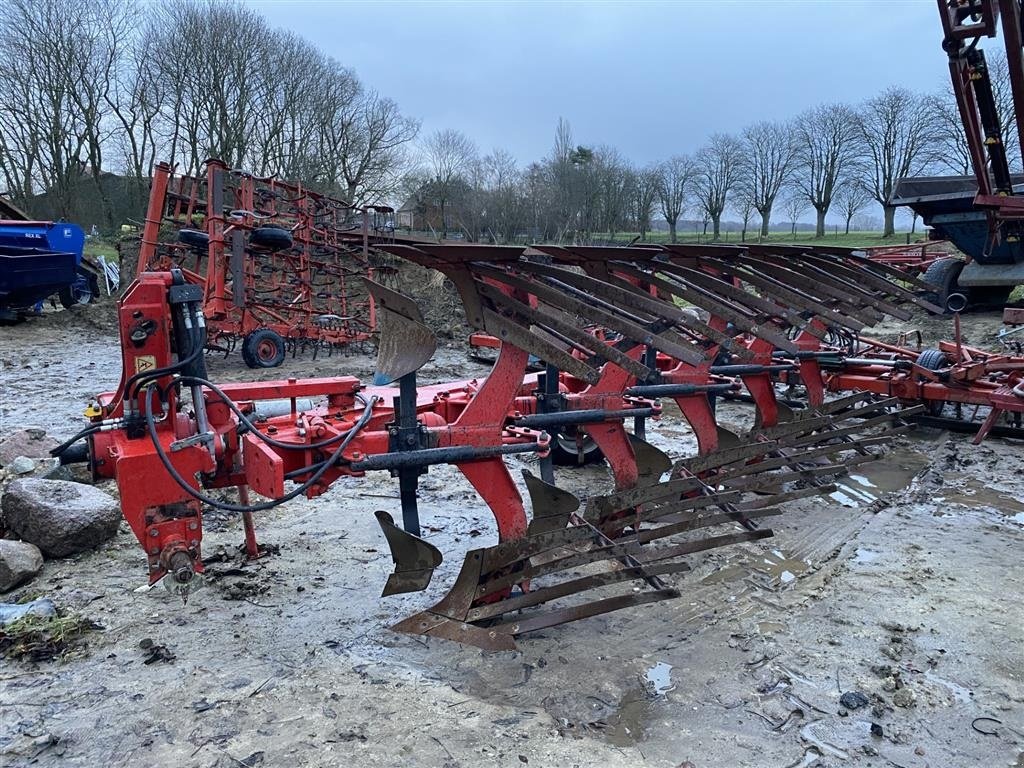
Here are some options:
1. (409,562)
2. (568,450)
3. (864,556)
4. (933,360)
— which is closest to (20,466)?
(409,562)

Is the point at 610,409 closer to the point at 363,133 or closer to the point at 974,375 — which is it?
the point at 974,375

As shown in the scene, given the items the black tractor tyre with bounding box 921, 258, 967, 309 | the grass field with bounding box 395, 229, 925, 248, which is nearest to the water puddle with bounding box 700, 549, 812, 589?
the black tractor tyre with bounding box 921, 258, 967, 309

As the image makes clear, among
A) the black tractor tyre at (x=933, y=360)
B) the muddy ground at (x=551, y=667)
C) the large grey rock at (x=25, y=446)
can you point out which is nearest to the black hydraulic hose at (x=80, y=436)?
the muddy ground at (x=551, y=667)

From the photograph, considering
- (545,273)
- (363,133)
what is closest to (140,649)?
(545,273)

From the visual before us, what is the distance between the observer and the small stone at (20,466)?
16.3 ft

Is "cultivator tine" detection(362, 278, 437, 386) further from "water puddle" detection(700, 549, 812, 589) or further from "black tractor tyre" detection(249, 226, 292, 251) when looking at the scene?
"water puddle" detection(700, 549, 812, 589)

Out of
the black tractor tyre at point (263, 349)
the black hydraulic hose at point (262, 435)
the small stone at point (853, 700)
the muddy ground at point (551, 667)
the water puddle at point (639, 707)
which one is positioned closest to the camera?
the muddy ground at point (551, 667)

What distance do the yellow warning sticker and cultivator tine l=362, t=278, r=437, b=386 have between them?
0.89 metres

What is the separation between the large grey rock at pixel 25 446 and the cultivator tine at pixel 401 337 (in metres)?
3.68

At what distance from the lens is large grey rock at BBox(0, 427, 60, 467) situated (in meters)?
5.15

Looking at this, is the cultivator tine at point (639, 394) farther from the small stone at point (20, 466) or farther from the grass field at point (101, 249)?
the grass field at point (101, 249)

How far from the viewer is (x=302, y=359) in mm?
12516

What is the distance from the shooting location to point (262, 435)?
2949mm

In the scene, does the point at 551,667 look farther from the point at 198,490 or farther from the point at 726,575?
the point at 198,490
